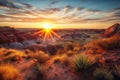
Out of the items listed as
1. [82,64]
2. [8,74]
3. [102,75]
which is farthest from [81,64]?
[8,74]

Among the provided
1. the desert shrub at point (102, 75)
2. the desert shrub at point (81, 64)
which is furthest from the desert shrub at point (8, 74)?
the desert shrub at point (102, 75)

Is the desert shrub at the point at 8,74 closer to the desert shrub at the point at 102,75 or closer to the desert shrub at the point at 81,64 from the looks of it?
the desert shrub at the point at 81,64

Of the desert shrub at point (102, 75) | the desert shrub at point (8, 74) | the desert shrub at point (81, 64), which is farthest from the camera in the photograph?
the desert shrub at point (81, 64)

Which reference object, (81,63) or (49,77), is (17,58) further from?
(81,63)

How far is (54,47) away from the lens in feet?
58.2

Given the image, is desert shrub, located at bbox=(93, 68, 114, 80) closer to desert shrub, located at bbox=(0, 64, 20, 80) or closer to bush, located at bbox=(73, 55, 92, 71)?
bush, located at bbox=(73, 55, 92, 71)

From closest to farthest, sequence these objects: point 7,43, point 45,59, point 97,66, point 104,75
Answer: point 104,75
point 97,66
point 45,59
point 7,43

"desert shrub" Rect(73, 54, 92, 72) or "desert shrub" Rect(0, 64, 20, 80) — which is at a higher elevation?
"desert shrub" Rect(73, 54, 92, 72)

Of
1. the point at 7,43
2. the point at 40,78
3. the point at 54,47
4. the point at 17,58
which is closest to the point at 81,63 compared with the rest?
the point at 40,78

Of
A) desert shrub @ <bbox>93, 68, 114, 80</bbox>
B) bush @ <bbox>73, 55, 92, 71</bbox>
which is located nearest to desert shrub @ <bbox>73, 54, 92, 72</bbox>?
bush @ <bbox>73, 55, 92, 71</bbox>

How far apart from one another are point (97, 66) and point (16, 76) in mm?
3961

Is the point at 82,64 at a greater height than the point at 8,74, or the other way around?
the point at 82,64

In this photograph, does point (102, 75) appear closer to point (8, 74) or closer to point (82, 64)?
point (82, 64)

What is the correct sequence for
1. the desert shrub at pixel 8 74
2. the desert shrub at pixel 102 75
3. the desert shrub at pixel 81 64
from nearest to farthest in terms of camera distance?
1. the desert shrub at pixel 102 75
2. the desert shrub at pixel 8 74
3. the desert shrub at pixel 81 64
